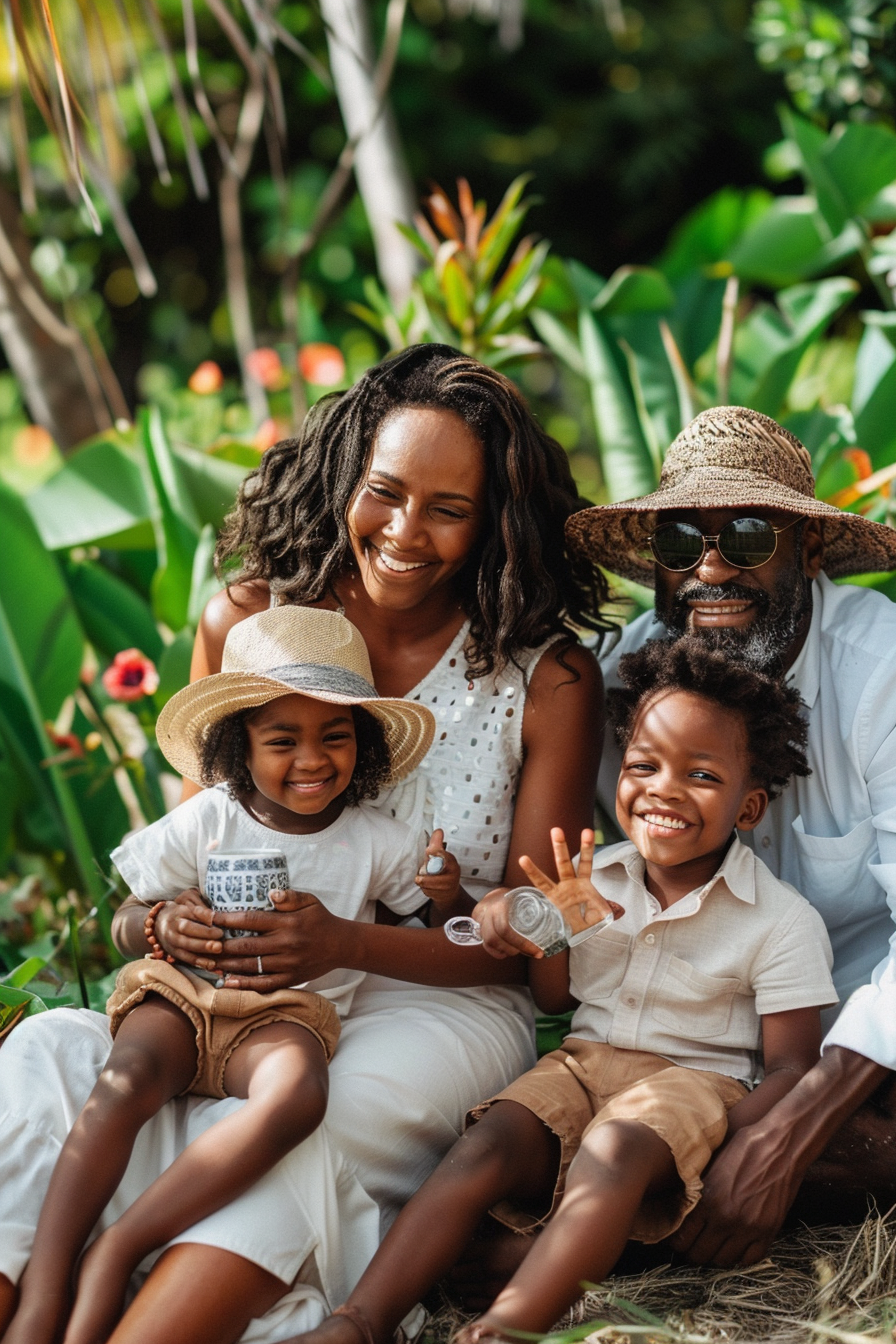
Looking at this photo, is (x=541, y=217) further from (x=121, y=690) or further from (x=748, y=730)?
(x=748, y=730)

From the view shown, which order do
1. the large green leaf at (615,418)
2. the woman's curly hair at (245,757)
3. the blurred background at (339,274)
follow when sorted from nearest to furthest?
the woman's curly hair at (245,757), the blurred background at (339,274), the large green leaf at (615,418)

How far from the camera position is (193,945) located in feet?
7.65

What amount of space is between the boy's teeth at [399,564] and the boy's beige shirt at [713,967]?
0.78 metres

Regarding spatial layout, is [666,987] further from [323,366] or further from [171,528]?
[323,366]

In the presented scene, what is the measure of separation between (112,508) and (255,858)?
213 cm

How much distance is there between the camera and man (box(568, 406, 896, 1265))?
2457 millimetres

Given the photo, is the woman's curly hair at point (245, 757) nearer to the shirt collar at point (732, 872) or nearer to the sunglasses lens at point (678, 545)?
the shirt collar at point (732, 872)

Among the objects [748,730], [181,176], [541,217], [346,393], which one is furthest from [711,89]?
[748,730]

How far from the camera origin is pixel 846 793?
8.99 feet

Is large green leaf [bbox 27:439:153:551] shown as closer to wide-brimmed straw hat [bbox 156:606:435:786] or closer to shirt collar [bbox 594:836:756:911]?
wide-brimmed straw hat [bbox 156:606:435:786]

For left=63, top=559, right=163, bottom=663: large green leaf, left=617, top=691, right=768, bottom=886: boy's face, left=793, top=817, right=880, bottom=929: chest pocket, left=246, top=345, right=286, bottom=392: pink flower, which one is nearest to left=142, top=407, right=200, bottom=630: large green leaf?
left=63, top=559, right=163, bottom=663: large green leaf

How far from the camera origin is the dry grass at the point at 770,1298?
2.14m

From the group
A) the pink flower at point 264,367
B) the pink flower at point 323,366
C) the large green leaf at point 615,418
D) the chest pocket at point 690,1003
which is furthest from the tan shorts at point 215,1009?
the pink flower at point 264,367

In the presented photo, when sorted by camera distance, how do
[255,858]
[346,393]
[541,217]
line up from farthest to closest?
[541,217] → [346,393] → [255,858]
